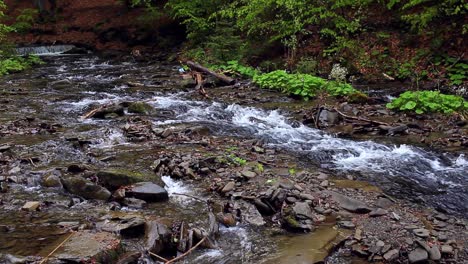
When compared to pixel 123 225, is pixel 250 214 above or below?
below

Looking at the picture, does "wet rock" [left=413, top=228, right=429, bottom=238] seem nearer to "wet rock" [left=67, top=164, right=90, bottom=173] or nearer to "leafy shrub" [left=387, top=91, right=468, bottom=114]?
"wet rock" [left=67, top=164, right=90, bottom=173]

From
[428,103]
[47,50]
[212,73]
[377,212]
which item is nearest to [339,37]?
[212,73]

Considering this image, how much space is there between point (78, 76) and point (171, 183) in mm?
11663

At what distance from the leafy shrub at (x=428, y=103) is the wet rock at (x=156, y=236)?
7425 mm

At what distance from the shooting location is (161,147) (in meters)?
7.86

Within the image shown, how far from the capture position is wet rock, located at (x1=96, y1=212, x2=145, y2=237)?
15.3 ft

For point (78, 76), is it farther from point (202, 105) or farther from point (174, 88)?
point (202, 105)

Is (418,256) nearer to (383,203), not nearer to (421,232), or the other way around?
(421,232)

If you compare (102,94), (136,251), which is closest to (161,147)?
(136,251)

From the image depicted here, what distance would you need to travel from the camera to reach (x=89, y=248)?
4086 mm

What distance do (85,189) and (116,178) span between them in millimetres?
437

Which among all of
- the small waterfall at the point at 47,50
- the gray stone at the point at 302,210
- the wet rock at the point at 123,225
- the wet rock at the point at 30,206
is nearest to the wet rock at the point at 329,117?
the gray stone at the point at 302,210

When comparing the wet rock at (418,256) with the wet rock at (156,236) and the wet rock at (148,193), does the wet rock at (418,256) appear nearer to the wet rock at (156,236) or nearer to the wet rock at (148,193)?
the wet rock at (156,236)

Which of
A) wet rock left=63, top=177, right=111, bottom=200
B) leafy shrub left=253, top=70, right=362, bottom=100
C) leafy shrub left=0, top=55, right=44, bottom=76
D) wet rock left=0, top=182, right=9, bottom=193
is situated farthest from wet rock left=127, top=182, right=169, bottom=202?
leafy shrub left=0, top=55, right=44, bottom=76
